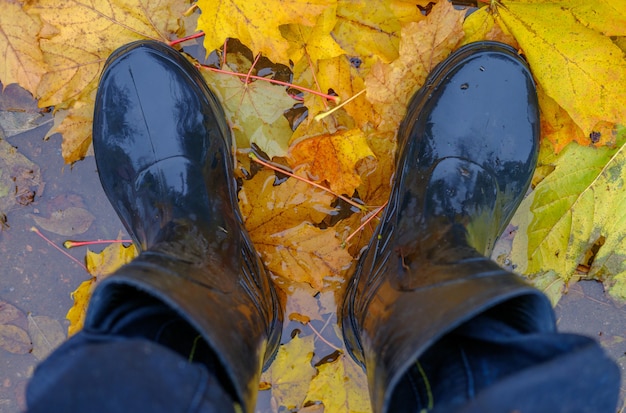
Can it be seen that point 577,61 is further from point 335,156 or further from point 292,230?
point 292,230

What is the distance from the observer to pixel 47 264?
1457 millimetres

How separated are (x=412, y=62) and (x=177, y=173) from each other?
26.2 inches

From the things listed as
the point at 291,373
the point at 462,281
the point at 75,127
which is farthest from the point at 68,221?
the point at 462,281

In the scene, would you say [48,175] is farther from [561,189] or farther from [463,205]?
[561,189]

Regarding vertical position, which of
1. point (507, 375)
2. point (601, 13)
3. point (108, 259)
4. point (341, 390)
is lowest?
point (341, 390)

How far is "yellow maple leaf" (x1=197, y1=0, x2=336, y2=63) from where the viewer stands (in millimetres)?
1099

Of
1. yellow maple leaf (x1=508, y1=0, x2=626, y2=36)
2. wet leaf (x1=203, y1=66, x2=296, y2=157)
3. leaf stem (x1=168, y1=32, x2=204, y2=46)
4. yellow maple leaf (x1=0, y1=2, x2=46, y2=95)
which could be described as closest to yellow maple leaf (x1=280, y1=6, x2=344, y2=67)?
wet leaf (x1=203, y1=66, x2=296, y2=157)

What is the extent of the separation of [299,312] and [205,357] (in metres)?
0.61

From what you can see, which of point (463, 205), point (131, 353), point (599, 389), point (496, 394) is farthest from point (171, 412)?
point (463, 205)

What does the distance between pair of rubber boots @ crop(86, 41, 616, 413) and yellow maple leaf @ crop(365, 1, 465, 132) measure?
0.03 metres

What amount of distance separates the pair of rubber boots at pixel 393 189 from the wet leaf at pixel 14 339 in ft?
1.81

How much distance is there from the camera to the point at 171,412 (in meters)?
0.59

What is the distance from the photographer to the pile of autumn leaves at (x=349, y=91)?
1125mm

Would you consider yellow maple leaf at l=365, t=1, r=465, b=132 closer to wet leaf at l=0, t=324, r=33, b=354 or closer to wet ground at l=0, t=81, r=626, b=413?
wet ground at l=0, t=81, r=626, b=413
